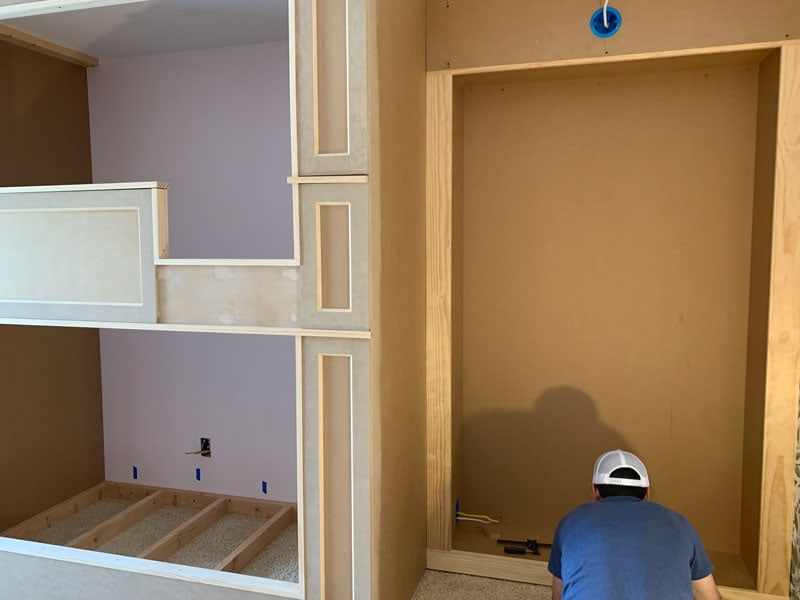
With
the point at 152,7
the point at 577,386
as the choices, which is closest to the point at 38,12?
the point at 152,7

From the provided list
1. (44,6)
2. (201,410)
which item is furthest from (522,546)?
(44,6)

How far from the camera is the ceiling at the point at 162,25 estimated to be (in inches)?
138

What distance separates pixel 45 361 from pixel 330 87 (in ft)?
10.0

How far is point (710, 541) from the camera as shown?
3314mm

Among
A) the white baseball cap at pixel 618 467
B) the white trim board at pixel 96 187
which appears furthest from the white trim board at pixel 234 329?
the white baseball cap at pixel 618 467

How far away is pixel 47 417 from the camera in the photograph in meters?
4.37

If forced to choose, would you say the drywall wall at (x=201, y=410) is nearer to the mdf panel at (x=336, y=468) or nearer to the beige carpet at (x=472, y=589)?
the beige carpet at (x=472, y=589)

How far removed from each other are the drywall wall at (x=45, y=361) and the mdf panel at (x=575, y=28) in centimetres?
274

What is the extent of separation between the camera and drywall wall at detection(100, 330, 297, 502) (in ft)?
14.2

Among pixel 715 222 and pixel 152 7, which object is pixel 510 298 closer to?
pixel 715 222

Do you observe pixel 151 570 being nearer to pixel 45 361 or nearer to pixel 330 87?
pixel 45 361

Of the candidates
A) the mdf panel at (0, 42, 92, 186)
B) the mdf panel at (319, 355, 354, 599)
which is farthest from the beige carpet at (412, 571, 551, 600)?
the mdf panel at (0, 42, 92, 186)

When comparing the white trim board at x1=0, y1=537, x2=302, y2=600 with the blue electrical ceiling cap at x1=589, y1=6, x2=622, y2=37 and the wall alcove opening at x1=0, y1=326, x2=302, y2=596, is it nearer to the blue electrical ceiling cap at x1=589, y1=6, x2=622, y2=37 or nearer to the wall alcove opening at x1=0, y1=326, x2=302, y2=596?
the wall alcove opening at x1=0, y1=326, x2=302, y2=596

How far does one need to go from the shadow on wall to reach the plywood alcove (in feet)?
0.04
